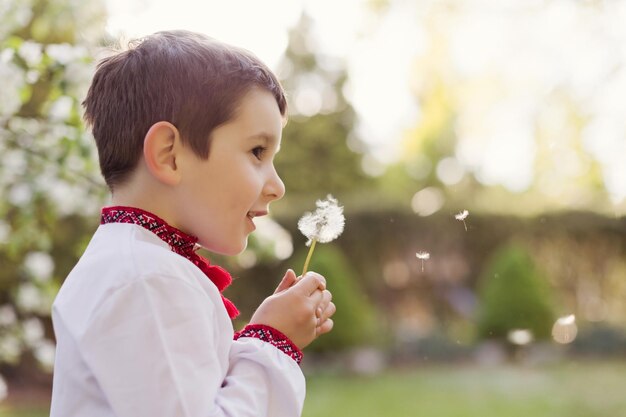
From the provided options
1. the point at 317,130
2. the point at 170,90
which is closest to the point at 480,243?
the point at 317,130

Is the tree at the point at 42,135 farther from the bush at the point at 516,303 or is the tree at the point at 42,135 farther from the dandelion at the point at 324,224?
the bush at the point at 516,303

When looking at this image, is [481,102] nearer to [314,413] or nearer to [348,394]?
[348,394]

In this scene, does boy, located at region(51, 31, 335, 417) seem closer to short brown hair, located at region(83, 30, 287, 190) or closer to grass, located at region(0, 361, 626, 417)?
short brown hair, located at region(83, 30, 287, 190)

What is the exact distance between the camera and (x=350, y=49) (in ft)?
26.1

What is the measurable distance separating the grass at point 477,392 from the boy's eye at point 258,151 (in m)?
3.56

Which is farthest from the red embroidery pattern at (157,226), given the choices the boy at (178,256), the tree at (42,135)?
the tree at (42,135)

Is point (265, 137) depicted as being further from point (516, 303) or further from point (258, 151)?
point (516, 303)

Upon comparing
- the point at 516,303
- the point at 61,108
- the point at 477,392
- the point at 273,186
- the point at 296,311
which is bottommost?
the point at 477,392

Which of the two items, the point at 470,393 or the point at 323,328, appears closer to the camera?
the point at 323,328

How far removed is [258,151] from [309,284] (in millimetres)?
152

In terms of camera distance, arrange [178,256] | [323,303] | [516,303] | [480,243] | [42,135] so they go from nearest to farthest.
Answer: [178,256]
[323,303]
[42,135]
[516,303]
[480,243]

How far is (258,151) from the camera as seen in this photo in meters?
0.88

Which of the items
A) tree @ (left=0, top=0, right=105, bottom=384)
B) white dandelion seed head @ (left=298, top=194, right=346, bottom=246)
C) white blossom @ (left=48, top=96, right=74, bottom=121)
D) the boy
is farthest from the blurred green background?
the boy

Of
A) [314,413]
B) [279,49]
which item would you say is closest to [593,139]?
[314,413]
